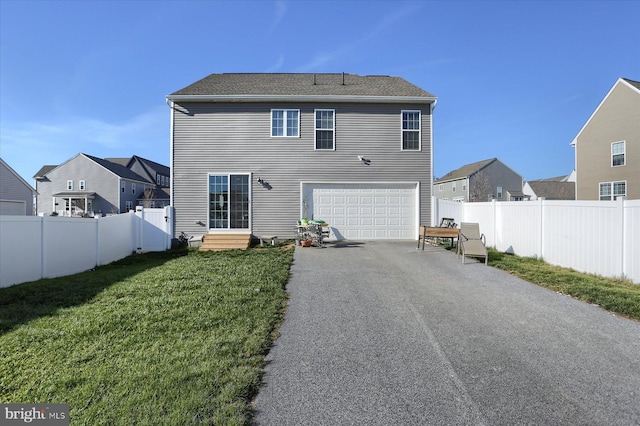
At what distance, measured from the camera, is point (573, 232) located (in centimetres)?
807

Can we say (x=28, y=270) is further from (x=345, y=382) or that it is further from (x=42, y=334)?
(x=345, y=382)

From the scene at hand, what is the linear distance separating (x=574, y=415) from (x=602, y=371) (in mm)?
1008

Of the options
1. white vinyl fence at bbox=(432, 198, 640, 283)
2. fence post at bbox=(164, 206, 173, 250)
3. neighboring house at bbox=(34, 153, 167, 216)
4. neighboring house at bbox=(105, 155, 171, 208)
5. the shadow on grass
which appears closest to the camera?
the shadow on grass

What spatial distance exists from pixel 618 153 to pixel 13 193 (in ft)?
126

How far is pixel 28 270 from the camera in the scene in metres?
7.24

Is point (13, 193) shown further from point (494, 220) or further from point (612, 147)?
point (612, 147)

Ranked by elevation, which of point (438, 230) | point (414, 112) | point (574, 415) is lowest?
point (574, 415)

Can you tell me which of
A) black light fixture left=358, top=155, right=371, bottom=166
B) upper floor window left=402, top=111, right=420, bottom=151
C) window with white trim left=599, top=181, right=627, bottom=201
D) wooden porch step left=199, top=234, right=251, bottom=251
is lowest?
wooden porch step left=199, top=234, right=251, bottom=251

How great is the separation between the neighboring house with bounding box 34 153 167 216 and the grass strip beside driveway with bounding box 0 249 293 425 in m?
36.2

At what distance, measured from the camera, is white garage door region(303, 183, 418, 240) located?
13.5 metres

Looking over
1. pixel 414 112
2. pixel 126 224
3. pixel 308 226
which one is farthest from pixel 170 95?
pixel 414 112

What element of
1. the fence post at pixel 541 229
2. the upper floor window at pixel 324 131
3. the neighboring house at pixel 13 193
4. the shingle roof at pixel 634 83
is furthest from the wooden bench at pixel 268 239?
the shingle roof at pixel 634 83

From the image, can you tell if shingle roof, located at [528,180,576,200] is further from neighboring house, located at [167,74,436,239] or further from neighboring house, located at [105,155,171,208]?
neighboring house, located at [105,155,171,208]

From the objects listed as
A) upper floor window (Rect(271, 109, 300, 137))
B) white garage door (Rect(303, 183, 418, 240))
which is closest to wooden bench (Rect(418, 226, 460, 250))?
white garage door (Rect(303, 183, 418, 240))
